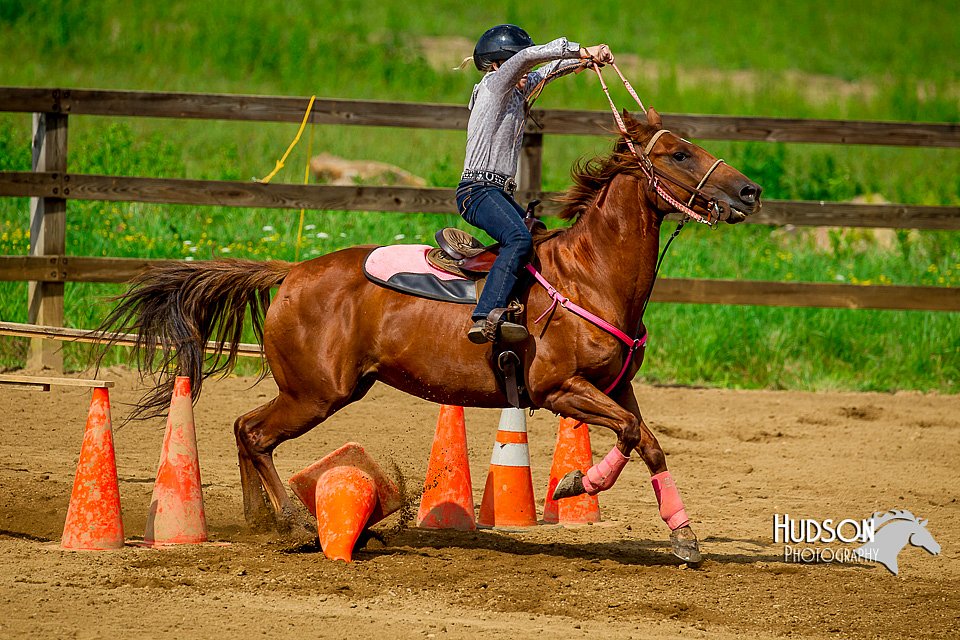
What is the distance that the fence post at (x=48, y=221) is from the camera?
9961 millimetres

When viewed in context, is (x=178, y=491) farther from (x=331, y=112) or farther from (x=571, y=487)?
(x=331, y=112)

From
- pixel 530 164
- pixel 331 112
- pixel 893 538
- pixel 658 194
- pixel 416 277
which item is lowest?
pixel 893 538

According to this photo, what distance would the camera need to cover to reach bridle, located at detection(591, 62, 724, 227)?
5707mm

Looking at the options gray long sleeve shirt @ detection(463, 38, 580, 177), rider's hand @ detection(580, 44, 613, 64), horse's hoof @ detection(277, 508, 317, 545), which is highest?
rider's hand @ detection(580, 44, 613, 64)

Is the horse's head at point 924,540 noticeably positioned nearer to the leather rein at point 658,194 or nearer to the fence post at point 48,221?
the leather rein at point 658,194

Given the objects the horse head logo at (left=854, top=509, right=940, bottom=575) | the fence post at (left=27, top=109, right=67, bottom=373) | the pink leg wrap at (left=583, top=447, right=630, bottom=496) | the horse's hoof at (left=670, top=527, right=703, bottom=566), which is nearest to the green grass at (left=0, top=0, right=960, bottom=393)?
the fence post at (left=27, top=109, right=67, bottom=373)

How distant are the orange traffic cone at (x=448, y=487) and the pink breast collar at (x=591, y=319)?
1.15 metres

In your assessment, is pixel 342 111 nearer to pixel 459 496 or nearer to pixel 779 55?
pixel 459 496

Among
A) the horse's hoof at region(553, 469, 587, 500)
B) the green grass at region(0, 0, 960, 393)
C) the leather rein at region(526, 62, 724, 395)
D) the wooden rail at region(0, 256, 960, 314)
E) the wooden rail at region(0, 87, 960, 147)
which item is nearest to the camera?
the leather rein at region(526, 62, 724, 395)

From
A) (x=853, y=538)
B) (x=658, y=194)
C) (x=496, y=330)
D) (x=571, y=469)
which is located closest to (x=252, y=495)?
(x=496, y=330)

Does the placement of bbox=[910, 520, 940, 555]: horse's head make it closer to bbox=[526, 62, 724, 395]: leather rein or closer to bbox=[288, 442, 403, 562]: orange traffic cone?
bbox=[526, 62, 724, 395]: leather rein

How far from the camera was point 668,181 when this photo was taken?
584 cm

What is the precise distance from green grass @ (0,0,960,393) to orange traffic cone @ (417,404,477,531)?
2.22 meters

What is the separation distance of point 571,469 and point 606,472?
3.85 feet
